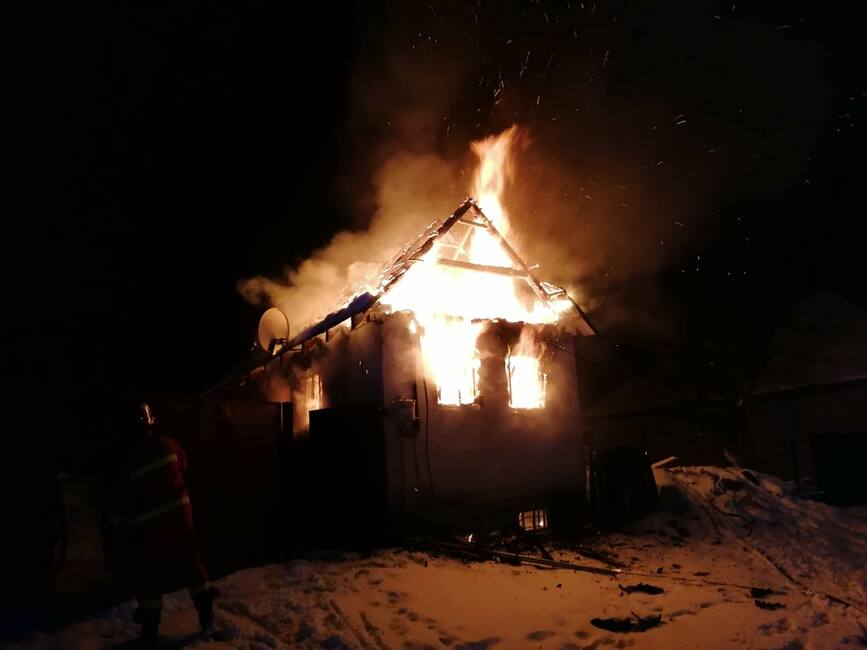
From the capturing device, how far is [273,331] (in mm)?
11570

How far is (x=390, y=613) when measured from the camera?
637 cm

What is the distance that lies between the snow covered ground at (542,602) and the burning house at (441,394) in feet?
4.97

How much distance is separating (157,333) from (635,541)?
26.3 m

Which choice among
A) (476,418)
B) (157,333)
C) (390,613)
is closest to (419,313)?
(476,418)

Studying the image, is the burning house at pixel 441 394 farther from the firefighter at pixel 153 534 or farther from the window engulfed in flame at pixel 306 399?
the firefighter at pixel 153 534

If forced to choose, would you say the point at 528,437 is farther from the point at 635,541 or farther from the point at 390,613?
the point at 390,613

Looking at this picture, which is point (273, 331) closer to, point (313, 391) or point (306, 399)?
point (313, 391)

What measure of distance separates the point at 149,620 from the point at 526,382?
334 inches

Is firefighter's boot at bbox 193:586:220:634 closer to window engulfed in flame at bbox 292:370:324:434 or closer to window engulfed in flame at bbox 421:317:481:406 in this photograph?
window engulfed in flame at bbox 421:317:481:406

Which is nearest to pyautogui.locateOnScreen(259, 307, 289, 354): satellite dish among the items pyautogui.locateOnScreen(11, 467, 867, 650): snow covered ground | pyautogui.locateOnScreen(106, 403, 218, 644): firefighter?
pyautogui.locateOnScreen(11, 467, 867, 650): snow covered ground

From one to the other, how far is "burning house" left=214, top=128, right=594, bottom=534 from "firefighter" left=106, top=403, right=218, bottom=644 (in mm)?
4032

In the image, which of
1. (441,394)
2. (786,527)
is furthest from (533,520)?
(786,527)

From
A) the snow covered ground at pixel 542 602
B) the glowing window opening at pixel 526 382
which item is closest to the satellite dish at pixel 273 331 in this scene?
the snow covered ground at pixel 542 602

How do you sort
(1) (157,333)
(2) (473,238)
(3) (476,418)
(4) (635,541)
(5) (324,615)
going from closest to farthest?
(5) (324,615), (4) (635,541), (3) (476,418), (2) (473,238), (1) (157,333)
